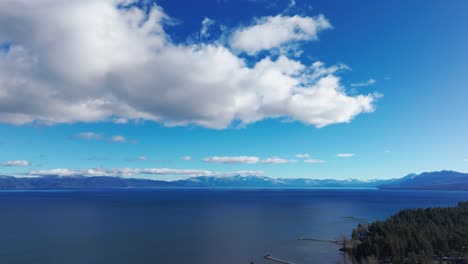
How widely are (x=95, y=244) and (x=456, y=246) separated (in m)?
84.3

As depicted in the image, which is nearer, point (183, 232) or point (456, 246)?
point (456, 246)

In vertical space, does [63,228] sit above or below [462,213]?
below

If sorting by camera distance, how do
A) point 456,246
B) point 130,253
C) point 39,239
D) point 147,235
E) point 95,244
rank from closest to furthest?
point 456,246
point 130,253
point 95,244
point 39,239
point 147,235

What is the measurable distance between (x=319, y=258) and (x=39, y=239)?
78046mm

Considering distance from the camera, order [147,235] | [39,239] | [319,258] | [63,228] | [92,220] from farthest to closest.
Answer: [92,220]
[63,228]
[147,235]
[39,239]
[319,258]

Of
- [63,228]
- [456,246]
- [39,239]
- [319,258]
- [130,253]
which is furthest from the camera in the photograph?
[63,228]

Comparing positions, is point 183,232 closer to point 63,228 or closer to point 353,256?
point 63,228

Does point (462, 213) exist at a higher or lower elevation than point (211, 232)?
higher

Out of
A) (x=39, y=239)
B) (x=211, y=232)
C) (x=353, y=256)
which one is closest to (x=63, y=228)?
(x=39, y=239)

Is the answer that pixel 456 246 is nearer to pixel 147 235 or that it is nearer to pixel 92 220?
pixel 147 235

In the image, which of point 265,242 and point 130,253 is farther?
point 265,242

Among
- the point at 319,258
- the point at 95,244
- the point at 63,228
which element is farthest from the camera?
the point at 63,228

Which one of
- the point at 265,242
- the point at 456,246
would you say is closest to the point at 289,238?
the point at 265,242

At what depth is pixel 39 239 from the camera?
88875mm
